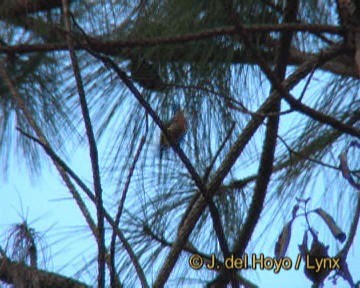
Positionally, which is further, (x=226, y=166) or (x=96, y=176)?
(x=226, y=166)

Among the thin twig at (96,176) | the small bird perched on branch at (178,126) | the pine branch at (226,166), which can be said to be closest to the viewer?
the thin twig at (96,176)

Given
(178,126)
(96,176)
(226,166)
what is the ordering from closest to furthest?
1. (96,176)
2. (226,166)
3. (178,126)

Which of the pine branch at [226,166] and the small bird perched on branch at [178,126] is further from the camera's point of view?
the small bird perched on branch at [178,126]

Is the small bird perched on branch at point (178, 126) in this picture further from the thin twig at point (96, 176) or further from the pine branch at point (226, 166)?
the thin twig at point (96, 176)

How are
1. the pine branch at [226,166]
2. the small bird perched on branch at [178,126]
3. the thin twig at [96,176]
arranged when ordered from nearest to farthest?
the thin twig at [96,176]
the pine branch at [226,166]
the small bird perched on branch at [178,126]

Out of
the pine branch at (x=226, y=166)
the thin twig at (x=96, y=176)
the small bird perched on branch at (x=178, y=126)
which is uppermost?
the small bird perched on branch at (x=178, y=126)

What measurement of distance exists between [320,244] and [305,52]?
0.36 meters

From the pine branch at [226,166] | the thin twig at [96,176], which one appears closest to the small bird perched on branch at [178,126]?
the pine branch at [226,166]

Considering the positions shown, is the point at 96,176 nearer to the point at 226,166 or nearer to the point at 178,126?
the point at 226,166

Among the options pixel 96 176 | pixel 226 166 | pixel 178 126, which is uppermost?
pixel 178 126

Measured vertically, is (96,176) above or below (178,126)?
Result: below

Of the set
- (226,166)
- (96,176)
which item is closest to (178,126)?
(226,166)

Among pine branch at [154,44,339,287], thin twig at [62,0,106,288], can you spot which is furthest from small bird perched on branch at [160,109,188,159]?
thin twig at [62,0,106,288]

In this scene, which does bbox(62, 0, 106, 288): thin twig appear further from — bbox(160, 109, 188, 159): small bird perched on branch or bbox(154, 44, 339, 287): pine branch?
bbox(160, 109, 188, 159): small bird perched on branch
